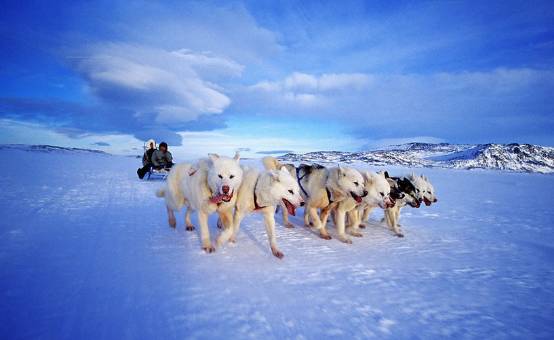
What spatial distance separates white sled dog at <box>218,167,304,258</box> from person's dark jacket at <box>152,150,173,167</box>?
35.5 ft

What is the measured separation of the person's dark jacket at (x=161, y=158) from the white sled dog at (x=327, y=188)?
10.1 meters

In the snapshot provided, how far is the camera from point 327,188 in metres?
5.50

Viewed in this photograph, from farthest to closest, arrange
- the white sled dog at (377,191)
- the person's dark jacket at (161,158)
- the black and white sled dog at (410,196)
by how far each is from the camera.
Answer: the person's dark jacket at (161,158) < the black and white sled dog at (410,196) < the white sled dog at (377,191)

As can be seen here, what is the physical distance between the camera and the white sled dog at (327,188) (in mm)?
5199

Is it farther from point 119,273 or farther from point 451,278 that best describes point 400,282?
point 119,273

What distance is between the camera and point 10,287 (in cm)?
283

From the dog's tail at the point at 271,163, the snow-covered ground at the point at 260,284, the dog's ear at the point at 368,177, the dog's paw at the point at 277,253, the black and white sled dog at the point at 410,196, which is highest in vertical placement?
the dog's tail at the point at 271,163

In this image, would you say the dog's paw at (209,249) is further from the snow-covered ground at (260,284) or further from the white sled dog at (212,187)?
the snow-covered ground at (260,284)

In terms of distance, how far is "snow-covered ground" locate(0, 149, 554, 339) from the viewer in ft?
7.98

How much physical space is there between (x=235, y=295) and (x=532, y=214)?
33.0 feet

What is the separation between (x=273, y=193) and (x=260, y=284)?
135cm

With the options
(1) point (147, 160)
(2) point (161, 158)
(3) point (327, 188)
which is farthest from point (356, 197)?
(1) point (147, 160)

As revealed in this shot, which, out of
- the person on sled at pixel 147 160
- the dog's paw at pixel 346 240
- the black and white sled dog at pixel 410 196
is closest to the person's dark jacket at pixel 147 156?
the person on sled at pixel 147 160

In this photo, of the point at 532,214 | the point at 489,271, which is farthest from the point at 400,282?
the point at 532,214
